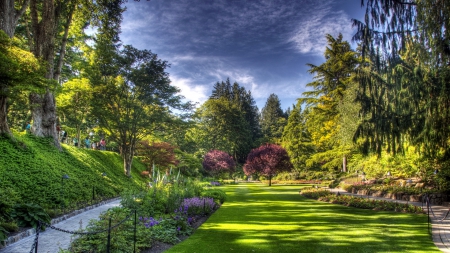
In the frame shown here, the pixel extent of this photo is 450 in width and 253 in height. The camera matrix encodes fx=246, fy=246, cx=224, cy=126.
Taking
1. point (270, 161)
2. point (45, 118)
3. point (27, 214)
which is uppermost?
point (45, 118)

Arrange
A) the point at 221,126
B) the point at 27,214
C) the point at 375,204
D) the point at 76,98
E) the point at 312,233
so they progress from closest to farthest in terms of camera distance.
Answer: the point at 27,214 < the point at 312,233 < the point at 375,204 < the point at 76,98 < the point at 221,126

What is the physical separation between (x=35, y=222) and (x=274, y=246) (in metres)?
4.99

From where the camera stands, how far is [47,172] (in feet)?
31.0

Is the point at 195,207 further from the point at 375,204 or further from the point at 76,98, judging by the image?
the point at 76,98

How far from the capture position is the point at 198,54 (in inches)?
669

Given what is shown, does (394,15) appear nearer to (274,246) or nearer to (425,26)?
(425,26)

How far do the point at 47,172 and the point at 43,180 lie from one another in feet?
2.53

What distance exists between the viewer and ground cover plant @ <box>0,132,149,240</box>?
654 centimetres

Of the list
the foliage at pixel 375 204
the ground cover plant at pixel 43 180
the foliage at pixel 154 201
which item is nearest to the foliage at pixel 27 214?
the ground cover plant at pixel 43 180

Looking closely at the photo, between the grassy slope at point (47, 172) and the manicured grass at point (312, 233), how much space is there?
17.9ft

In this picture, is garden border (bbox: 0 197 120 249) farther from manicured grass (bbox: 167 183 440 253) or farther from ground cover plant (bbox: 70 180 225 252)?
manicured grass (bbox: 167 183 440 253)

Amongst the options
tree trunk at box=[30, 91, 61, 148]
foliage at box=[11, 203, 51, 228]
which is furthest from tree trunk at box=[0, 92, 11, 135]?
foliage at box=[11, 203, 51, 228]

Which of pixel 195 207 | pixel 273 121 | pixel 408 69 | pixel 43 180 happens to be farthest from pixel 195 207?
pixel 273 121

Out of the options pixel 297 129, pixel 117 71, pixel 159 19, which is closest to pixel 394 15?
pixel 159 19
